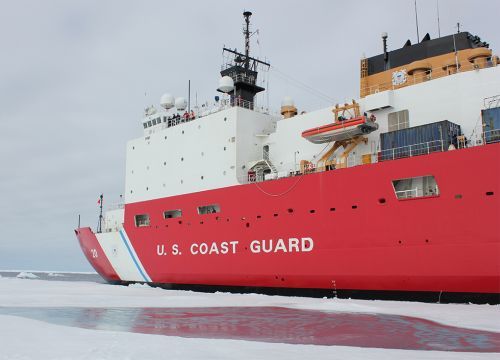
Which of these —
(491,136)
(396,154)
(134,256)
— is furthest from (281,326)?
(134,256)

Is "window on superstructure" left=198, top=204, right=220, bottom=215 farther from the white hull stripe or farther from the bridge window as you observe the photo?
the bridge window

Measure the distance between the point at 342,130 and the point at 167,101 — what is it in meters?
10.9

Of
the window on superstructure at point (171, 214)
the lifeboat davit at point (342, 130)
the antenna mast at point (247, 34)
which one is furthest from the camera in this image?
the antenna mast at point (247, 34)

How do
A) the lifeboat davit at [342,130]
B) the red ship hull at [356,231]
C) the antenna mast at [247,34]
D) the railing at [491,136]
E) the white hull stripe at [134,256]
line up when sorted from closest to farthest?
the red ship hull at [356,231]
the railing at [491,136]
the lifeboat davit at [342,130]
the white hull stripe at [134,256]
the antenna mast at [247,34]

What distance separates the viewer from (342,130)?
573 inches

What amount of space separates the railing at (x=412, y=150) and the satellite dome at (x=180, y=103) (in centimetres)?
1172

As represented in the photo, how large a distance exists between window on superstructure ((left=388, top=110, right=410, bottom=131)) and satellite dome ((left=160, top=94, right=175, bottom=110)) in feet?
37.9

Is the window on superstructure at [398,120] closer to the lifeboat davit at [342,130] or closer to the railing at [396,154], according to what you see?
the lifeboat davit at [342,130]

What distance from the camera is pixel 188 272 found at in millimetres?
18000

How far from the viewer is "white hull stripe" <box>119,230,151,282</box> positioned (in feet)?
66.6

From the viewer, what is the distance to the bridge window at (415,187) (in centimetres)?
1262

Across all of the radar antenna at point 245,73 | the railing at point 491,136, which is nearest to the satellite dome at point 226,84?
the radar antenna at point 245,73

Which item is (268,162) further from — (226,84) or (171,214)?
(171,214)

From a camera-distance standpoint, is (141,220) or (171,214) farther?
(141,220)
